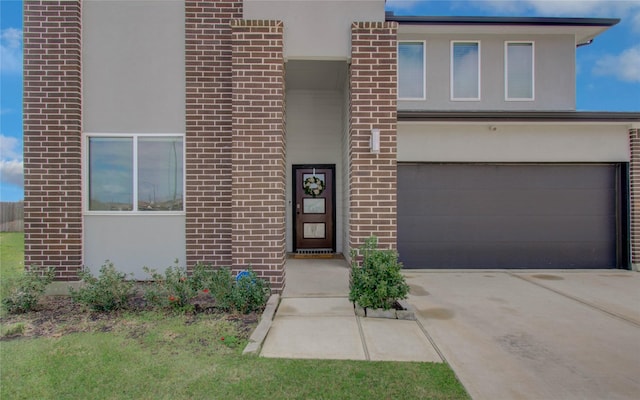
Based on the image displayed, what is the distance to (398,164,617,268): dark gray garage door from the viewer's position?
320 inches

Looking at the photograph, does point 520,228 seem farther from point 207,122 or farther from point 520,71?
point 207,122

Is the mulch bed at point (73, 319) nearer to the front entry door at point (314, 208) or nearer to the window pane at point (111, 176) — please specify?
the window pane at point (111, 176)

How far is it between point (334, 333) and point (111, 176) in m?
4.72

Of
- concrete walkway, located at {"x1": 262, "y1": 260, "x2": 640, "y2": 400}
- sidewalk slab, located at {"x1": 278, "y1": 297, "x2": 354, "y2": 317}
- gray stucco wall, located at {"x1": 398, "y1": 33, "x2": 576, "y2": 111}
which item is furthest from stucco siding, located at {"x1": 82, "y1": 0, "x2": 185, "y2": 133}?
gray stucco wall, located at {"x1": 398, "y1": 33, "x2": 576, "y2": 111}

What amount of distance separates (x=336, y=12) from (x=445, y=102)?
5.28m

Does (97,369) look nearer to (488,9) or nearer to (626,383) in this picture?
(626,383)

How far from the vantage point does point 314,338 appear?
3.93m

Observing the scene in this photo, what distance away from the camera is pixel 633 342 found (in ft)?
13.1

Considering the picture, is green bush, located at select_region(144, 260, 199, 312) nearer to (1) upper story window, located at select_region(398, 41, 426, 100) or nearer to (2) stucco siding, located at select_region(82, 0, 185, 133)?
(2) stucco siding, located at select_region(82, 0, 185, 133)

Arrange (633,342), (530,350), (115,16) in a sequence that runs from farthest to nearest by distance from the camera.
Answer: (115,16), (633,342), (530,350)

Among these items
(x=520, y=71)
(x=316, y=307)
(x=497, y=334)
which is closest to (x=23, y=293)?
(x=316, y=307)

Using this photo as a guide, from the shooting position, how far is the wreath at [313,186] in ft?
30.7

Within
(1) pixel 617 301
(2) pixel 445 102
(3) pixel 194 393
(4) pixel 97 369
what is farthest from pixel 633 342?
(2) pixel 445 102

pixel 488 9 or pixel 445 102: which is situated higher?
pixel 488 9
